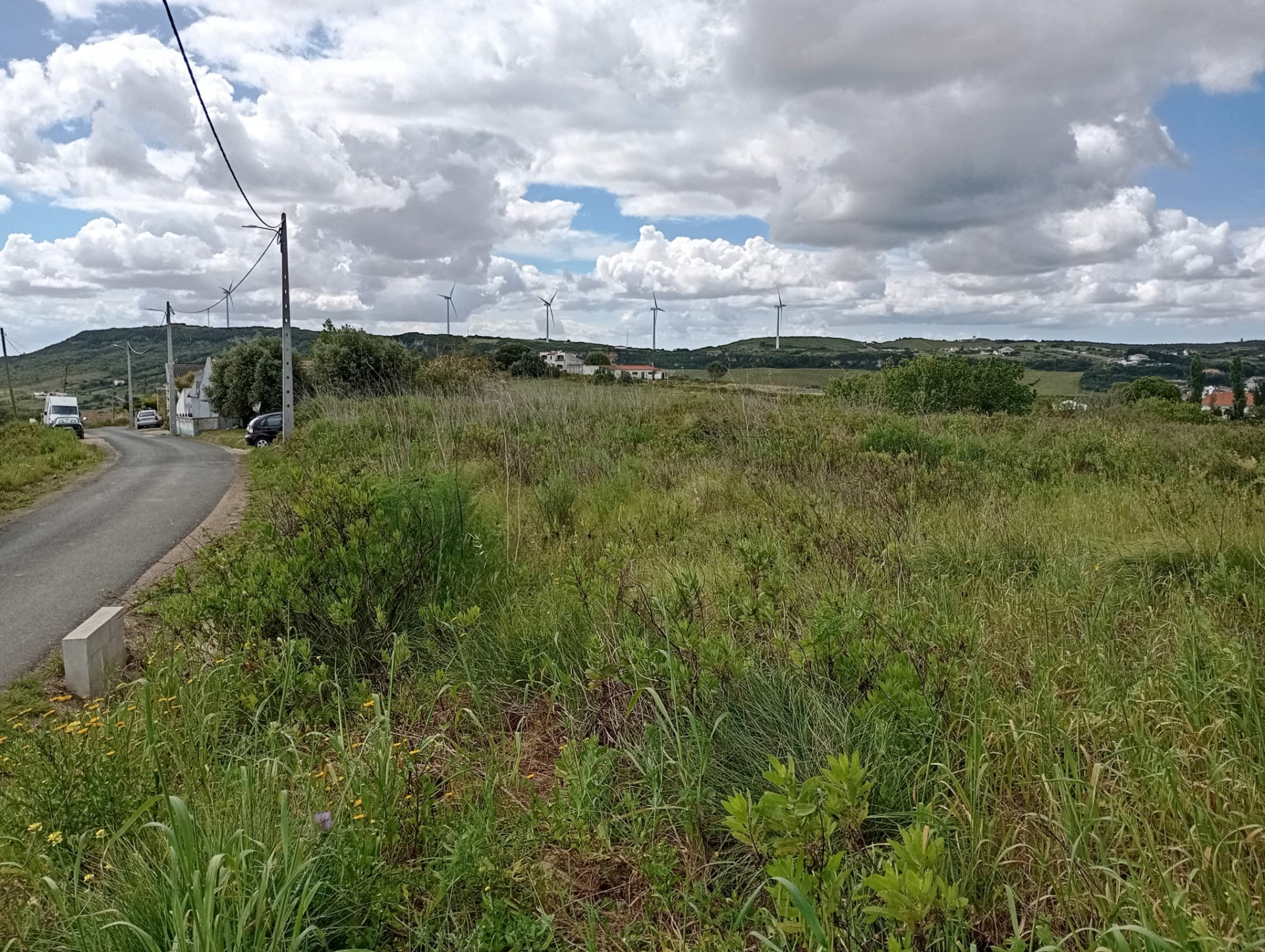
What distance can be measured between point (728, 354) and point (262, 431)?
94.3 ft

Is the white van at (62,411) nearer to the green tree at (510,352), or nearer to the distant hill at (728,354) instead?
the distant hill at (728,354)

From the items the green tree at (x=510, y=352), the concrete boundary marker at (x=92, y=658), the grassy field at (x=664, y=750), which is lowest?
the concrete boundary marker at (x=92, y=658)

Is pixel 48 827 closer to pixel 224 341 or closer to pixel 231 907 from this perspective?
pixel 231 907

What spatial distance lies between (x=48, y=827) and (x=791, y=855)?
2674 mm

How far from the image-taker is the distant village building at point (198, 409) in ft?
183

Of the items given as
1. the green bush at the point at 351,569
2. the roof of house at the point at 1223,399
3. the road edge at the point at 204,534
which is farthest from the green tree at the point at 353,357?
the roof of house at the point at 1223,399

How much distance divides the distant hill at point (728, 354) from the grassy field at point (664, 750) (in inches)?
1380

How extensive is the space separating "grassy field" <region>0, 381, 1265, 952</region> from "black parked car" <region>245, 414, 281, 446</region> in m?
29.1

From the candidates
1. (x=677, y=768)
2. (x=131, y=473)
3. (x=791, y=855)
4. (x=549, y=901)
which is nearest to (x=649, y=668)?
(x=677, y=768)

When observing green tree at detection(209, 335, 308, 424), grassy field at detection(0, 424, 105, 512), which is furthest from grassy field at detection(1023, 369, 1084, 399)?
grassy field at detection(0, 424, 105, 512)

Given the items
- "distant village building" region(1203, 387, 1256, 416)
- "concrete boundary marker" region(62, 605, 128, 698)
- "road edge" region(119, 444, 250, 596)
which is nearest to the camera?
"concrete boundary marker" region(62, 605, 128, 698)

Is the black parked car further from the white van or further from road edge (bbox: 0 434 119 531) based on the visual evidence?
the white van

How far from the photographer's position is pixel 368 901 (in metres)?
2.46

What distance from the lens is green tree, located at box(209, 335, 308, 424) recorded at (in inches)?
1887
